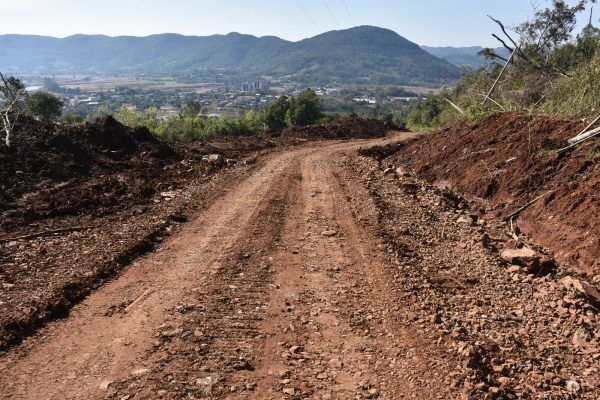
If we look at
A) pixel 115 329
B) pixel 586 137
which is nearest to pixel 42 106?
pixel 115 329

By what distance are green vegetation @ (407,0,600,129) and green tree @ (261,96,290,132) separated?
1566 centimetres

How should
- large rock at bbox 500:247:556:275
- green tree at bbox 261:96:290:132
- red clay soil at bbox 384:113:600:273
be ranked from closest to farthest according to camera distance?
large rock at bbox 500:247:556:275 → red clay soil at bbox 384:113:600:273 → green tree at bbox 261:96:290:132

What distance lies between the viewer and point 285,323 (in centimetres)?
539

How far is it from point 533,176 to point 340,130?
1687cm

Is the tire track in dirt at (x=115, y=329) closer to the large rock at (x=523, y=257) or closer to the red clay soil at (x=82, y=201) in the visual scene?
the red clay soil at (x=82, y=201)

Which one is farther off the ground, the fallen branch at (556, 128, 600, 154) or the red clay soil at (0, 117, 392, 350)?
the fallen branch at (556, 128, 600, 154)

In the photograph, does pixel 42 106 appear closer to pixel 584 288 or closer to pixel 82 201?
pixel 82 201

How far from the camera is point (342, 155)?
17547mm

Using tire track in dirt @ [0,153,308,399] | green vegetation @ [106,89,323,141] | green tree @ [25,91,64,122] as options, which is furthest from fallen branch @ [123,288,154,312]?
green tree @ [25,91,64,122]

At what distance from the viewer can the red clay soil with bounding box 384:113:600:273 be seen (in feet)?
23.2

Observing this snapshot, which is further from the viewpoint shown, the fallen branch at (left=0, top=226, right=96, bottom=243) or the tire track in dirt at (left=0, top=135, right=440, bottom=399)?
the fallen branch at (left=0, top=226, right=96, bottom=243)

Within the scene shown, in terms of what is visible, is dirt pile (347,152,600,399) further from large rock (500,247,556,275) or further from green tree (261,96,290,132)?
green tree (261,96,290,132)

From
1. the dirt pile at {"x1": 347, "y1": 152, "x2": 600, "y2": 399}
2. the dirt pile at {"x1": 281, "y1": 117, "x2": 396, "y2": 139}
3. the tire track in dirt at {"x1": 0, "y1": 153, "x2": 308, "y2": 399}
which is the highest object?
the dirt pile at {"x1": 281, "y1": 117, "x2": 396, "y2": 139}

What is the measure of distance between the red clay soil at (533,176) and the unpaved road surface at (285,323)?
1.06 meters
